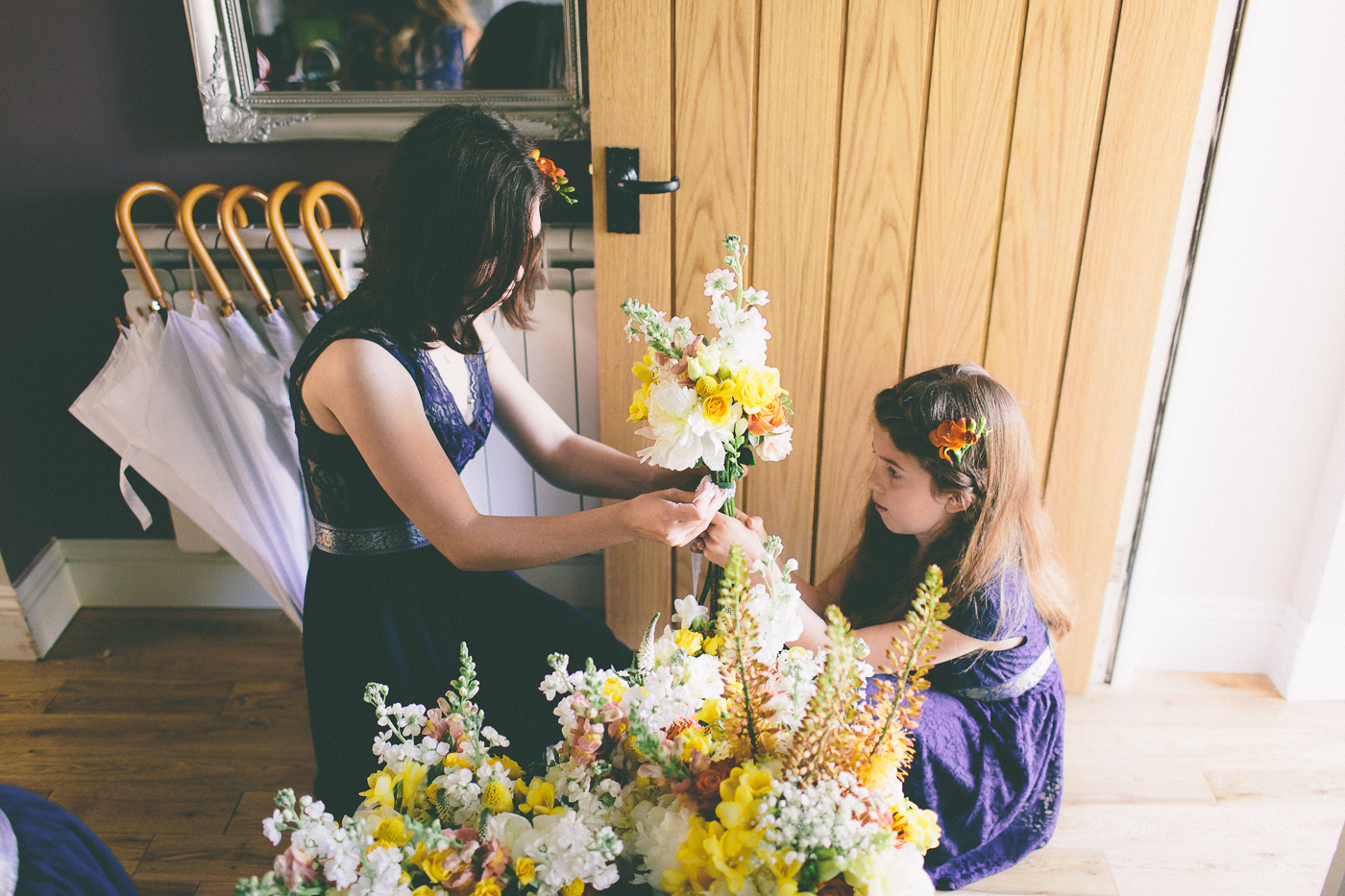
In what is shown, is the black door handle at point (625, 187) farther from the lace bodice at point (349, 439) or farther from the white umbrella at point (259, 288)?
the white umbrella at point (259, 288)

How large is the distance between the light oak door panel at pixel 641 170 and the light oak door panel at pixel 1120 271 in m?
0.78

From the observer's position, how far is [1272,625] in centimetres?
201

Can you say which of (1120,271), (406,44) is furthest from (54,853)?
(1120,271)

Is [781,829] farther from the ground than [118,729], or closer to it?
farther from the ground

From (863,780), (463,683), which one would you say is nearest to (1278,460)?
(863,780)

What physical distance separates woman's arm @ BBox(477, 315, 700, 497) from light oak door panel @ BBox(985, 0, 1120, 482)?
749 mm

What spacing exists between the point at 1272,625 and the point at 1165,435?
2.03 ft

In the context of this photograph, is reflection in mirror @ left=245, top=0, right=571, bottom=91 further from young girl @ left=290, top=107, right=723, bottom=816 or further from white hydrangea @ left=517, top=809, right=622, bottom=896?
white hydrangea @ left=517, top=809, right=622, bottom=896

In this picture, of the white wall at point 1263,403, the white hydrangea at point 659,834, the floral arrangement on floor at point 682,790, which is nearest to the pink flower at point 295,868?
the floral arrangement on floor at point 682,790

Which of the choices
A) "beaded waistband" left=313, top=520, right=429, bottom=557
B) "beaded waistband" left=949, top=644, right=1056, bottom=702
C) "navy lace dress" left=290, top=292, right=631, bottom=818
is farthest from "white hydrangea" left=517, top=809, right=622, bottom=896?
"beaded waistband" left=949, top=644, right=1056, bottom=702

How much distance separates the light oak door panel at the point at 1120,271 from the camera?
4.83 feet

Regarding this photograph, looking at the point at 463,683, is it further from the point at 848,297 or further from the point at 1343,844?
the point at 848,297

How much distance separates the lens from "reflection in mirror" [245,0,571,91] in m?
1.72

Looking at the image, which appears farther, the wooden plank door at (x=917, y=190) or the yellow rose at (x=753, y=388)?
the wooden plank door at (x=917, y=190)
